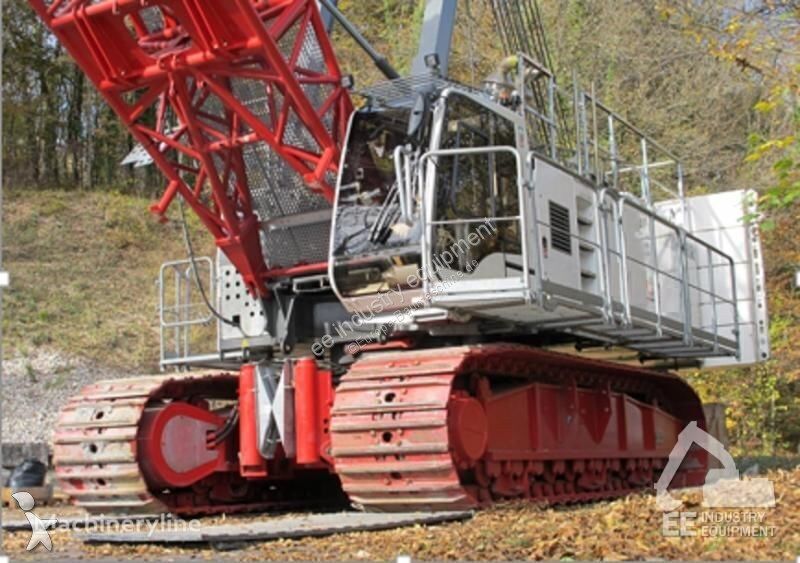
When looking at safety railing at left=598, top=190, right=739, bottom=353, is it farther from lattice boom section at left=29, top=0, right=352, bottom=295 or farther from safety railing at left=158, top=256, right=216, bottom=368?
safety railing at left=158, top=256, right=216, bottom=368

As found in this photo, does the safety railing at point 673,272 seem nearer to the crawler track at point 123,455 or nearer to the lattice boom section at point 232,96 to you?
the lattice boom section at point 232,96

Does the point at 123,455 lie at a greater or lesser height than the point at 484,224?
lesser

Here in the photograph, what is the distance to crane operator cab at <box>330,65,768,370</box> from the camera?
8.00 metres

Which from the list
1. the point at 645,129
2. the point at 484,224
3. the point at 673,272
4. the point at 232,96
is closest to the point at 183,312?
the point at 232,96

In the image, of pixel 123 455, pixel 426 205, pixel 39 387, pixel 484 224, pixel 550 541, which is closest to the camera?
pixel 550 541

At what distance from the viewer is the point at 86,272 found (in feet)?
86.6

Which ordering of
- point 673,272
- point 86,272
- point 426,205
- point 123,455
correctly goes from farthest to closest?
1. point 86,272
2. point 673,272
3. point 123,455
4. point 426,205

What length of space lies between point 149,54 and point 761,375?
13378 millimetres

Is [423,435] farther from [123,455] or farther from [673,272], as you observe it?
[673,272]

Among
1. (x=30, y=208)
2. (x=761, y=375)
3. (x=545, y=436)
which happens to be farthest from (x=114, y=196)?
(x=545, y=436)

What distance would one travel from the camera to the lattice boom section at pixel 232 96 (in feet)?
27.8

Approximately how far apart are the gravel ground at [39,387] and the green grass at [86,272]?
1.42 feet

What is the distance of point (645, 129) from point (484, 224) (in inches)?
518

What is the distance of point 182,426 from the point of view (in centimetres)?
966
